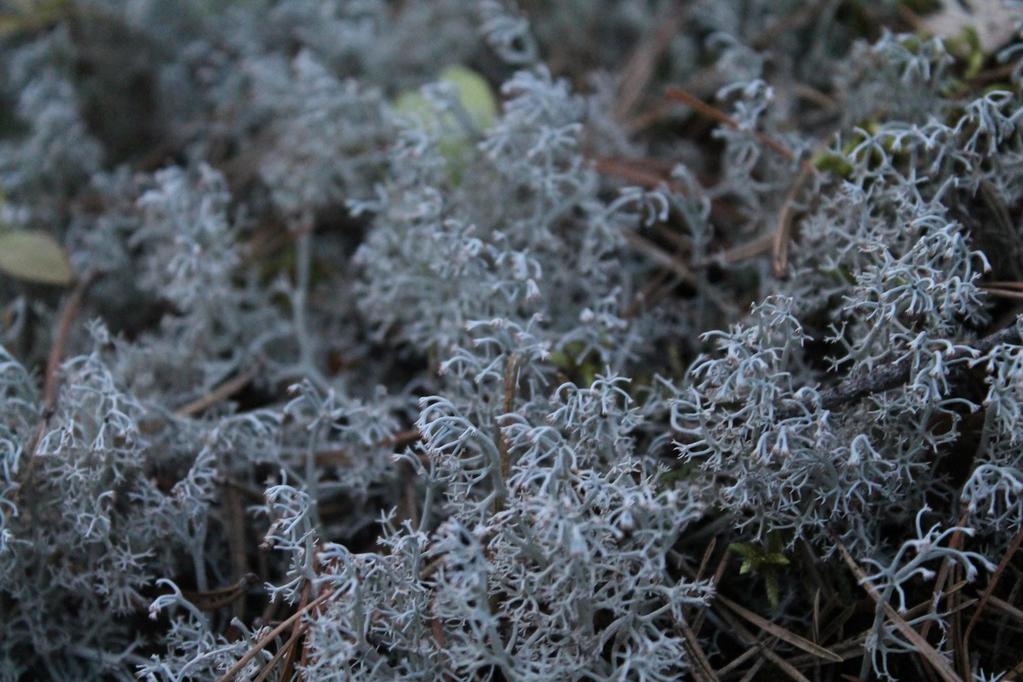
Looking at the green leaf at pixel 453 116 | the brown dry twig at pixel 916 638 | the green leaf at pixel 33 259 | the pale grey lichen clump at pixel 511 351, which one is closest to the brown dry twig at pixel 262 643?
the pale grey lichen clump at pixel 511 351

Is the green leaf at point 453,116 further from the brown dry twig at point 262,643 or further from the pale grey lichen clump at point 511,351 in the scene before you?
the brown dry twig at point 262,643

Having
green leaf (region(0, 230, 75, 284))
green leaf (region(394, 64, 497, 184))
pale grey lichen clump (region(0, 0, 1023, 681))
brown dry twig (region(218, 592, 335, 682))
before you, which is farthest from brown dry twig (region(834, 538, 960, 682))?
green leaf (region(0, 230, 75, 284))

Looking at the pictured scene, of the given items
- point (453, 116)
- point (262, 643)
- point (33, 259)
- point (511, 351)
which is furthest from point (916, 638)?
point (33, 259)

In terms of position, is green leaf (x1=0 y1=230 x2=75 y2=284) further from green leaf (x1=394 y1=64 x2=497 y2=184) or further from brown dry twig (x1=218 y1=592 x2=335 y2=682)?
brown dry twig (x1=218 y1=592 x2=335 y2=682)

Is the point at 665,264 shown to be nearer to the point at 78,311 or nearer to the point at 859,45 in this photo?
the point at 859,45

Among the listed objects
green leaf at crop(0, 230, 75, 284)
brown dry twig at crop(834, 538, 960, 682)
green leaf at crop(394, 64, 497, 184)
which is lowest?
brown dry twig at crop(834, 538, 960, 682)

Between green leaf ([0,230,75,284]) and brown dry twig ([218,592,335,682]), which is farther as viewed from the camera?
green leaf ([0,230,75,284])
